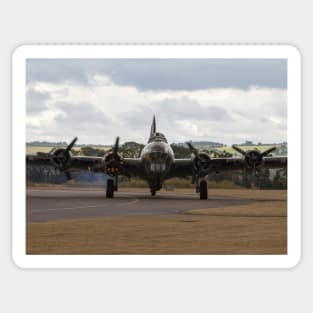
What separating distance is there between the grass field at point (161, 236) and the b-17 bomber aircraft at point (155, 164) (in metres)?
7.59

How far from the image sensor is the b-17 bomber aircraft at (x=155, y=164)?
23750 millimetres

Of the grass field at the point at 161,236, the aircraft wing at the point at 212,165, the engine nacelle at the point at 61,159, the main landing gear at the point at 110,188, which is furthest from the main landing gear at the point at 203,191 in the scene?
the grass field at the point at 161,236

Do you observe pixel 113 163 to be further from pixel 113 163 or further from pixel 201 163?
pixel 201 163

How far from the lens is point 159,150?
24.5 metres

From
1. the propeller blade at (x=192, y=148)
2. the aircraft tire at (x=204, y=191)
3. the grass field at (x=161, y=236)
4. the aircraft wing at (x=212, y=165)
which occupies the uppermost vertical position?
the propeller blade at (x=192, y=148)

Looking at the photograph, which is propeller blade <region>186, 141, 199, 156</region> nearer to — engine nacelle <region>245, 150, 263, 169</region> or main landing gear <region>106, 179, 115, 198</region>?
engine nacelle <region>245, 150, 263, 169</region>

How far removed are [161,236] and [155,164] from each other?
1145cm

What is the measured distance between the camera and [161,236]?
13.2m

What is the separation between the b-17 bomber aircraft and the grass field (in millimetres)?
7586

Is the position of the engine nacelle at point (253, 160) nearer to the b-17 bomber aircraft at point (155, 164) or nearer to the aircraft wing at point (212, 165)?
the b-17 bomber aircraft at point (155, 164)

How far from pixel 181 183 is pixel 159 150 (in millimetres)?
8329
